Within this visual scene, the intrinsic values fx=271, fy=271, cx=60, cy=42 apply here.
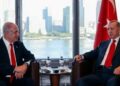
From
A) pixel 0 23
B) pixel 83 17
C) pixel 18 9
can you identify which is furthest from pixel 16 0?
pixel 83 17

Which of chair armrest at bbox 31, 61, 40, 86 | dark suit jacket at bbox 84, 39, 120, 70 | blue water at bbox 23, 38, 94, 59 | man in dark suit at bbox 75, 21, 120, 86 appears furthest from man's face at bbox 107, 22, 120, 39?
blue water at bbox 23, 38, 94, 59

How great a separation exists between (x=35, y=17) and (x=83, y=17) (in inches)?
38.6

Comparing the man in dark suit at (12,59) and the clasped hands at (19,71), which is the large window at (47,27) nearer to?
the man in dark suit at (12,59)

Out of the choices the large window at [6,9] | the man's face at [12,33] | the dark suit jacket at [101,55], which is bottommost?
the dark suit jacket at [101,55]

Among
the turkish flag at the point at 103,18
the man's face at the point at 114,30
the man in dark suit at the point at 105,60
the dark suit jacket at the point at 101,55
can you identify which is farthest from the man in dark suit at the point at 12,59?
the turkish flag at the point at 103,18

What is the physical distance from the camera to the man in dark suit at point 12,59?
353cm

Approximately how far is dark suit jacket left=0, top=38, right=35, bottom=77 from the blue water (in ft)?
5.45

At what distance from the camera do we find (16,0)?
212 inches

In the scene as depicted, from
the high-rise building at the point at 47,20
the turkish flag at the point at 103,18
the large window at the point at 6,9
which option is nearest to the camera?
the turkish flag at the point at 103,18

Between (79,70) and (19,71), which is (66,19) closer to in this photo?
(79,70)

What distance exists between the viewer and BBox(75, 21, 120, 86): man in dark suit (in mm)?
3635

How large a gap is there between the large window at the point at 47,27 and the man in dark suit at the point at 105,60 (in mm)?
1655

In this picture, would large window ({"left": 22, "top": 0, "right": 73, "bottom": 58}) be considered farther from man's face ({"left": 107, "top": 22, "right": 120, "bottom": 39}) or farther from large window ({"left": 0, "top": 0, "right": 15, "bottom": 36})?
man's face ({"left": 107, "top": 22, "right": 120, "bottom": 39})

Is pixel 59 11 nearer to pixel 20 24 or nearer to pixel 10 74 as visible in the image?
pixel 20 24
